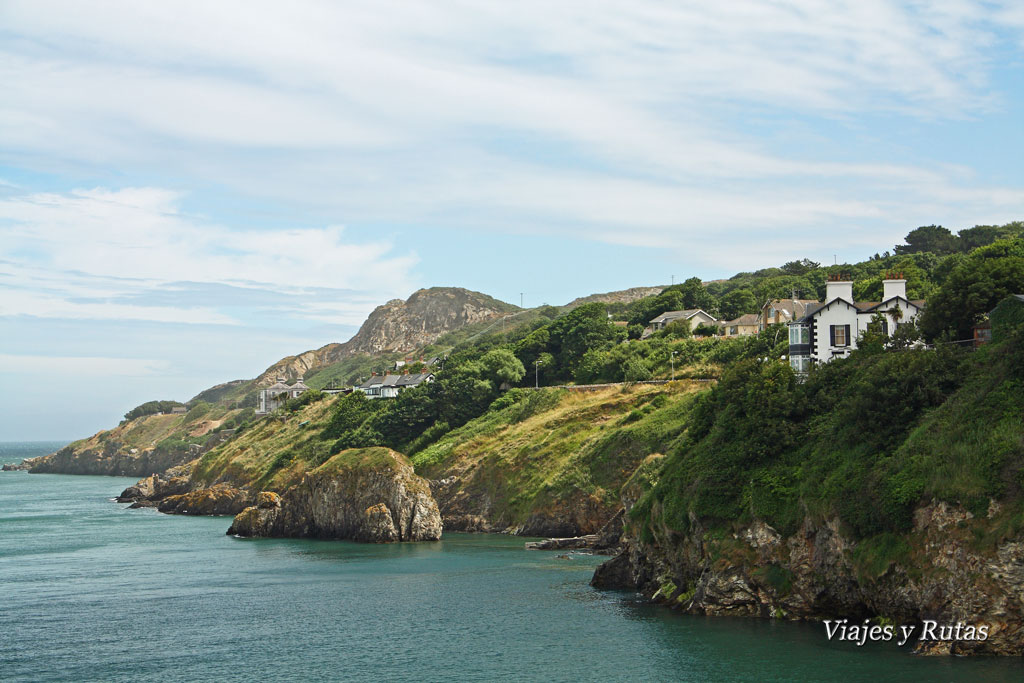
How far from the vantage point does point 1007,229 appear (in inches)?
6353

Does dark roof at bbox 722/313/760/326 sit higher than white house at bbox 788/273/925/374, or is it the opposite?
dark roof at bbox 722/313/760/326

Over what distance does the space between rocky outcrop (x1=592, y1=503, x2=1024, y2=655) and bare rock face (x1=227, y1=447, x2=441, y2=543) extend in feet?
112

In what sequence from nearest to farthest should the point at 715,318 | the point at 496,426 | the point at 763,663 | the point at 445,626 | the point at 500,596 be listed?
the point at 763,663
the point at 445,626
the point at 500,596
the point at 496,426
the point at 715,318

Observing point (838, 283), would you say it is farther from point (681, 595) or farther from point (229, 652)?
point (229, 652)

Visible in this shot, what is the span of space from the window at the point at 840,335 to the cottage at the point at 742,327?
61.0 metres

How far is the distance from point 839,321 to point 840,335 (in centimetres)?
116

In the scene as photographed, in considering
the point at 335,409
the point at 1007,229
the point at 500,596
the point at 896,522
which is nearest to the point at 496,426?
the point at 335,409

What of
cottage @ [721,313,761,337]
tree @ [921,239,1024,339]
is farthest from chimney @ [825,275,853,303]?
cottage @ [721,313,761,337]

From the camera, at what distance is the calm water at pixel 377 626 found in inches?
1833

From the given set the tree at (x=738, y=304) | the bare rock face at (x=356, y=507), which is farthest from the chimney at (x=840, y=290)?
the tree at (x=738, y=304)

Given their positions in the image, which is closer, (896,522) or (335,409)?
(896,522)

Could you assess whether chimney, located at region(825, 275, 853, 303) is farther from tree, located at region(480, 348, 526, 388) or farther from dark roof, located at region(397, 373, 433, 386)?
dark roof, located at region(397, 373, 433, 386)

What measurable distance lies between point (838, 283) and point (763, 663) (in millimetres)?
41698

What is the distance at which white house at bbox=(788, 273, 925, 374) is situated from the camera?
77938mm
